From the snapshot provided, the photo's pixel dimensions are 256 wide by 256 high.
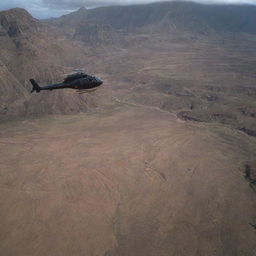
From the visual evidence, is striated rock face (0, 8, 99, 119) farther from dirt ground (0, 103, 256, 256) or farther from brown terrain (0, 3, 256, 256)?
dirt ground (0, 103, 256, 256)

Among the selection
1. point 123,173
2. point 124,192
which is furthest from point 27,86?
point 124,192

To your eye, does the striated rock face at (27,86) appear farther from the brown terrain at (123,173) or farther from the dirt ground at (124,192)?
the dirt ground at (124,192)

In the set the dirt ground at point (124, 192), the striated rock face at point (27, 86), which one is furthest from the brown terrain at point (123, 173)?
the striated rock face at point (27, 86)

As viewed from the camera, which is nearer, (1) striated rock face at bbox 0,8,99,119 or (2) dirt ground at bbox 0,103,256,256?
(2) dirt ground at bbox 0,103,256,256

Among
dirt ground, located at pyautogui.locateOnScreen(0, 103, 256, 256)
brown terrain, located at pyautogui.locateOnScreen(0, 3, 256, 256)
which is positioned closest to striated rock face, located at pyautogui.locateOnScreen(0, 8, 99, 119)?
brown terrain, located at pyautogui.locateOnScreen(0, 3, 256, 256)

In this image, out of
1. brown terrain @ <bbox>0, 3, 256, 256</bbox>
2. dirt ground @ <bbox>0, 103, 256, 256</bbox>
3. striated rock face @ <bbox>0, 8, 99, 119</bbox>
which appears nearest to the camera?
dirt ground @ <bbox>0, 103, 256, 256</bbox>

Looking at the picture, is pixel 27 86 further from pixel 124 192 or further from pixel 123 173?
pixel 124 192

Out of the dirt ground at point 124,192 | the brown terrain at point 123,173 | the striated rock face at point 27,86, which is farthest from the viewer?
the striated rock face at point 27,86

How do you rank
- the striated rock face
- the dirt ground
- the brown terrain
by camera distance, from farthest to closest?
1. the striated rock face
2. the brown terrain
3. the dirt ground

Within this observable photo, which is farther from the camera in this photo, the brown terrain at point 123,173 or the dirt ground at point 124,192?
the brown terrain at point 123,173
